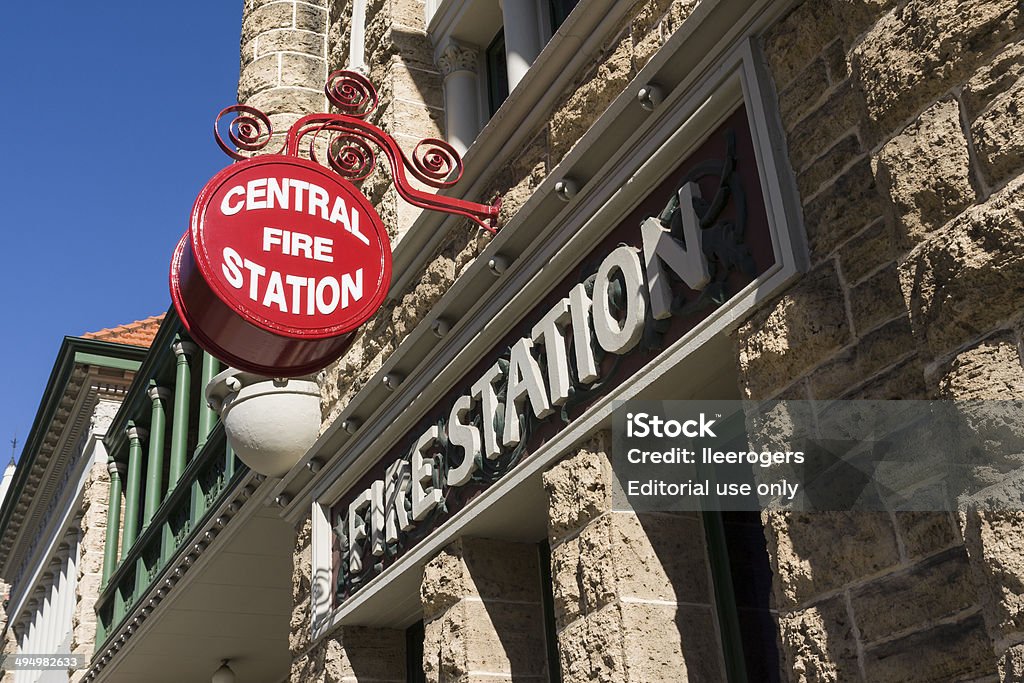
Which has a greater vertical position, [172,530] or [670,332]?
[172,530]

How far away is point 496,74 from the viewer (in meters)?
7.33

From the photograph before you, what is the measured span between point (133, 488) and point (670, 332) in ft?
38.1

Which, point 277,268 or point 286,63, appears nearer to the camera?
point 277,268

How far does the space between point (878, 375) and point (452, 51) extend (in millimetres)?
4892

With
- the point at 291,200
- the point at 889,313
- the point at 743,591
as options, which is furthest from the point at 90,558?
the point at 889,313

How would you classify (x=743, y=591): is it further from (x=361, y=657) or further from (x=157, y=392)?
(x=157, y=392)

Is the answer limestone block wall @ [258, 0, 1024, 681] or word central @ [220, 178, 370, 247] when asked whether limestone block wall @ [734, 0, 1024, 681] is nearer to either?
limestone block wall @ [258, 0, 1024, 681]

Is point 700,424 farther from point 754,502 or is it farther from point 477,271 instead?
point 477,271

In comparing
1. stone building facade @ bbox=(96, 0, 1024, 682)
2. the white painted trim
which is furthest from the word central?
the white painted trim

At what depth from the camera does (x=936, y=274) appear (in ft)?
8.72

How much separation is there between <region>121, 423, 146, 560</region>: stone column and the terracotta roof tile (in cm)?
511

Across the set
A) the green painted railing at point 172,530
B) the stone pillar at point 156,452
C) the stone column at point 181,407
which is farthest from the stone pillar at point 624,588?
the stone pillar at point 156,452

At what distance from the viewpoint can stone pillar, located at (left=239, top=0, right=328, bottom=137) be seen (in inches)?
348

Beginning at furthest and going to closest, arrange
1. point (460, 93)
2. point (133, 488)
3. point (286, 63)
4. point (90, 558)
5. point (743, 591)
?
point (90, 558) → point (133, 488) → point (286, 63) → point (460, 93) → point (743, 591)
